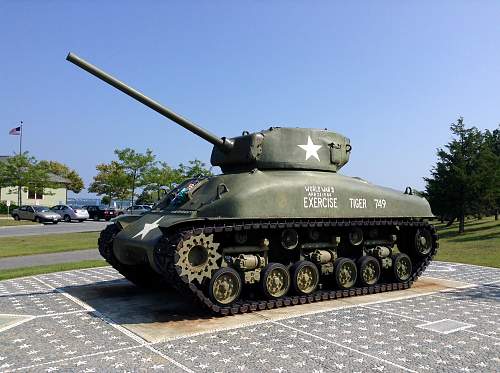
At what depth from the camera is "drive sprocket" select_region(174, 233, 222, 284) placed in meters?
8.42

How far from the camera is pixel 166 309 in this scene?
9.70 m

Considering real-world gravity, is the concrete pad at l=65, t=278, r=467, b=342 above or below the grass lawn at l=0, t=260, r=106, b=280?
below

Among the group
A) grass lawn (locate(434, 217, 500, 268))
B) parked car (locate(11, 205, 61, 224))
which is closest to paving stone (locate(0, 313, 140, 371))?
grass lawn (locate(434, 217, 500, 268))

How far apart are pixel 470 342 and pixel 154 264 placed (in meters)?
5.58

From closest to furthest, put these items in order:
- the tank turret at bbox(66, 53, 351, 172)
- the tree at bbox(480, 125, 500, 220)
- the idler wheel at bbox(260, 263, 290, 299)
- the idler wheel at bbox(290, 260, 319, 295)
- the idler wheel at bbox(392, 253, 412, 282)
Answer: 1. the idler wheel at bbox(260, 263, 290, 299)
2. the idler wheel at bbox(290, 260, 319, 295)
3. the tank turret at bbox(66, 53, 351, 172)
4. the idler wheel at bbox(392, 253, 412, 282)
5. the tree at bbox(480, 125, 500, 220)

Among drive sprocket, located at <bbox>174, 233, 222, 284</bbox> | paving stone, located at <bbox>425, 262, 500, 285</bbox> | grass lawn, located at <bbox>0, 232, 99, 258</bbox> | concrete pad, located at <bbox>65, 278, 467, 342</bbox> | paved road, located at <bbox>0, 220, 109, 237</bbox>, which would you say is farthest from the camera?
paved road, located at <bbox>0, 220, 109, 237</bbox>

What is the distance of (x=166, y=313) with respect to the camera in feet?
30.7

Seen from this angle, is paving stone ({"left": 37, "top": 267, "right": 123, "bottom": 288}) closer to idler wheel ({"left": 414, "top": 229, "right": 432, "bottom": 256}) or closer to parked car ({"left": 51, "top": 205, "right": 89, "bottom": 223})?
idler wheel ({"left": 414, "top": 229, "right": 432, "bottom": 256})

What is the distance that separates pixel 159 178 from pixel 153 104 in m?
33.6

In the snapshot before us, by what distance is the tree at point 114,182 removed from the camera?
46062 millimetres

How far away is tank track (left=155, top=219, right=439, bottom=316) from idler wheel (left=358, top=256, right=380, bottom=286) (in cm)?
18

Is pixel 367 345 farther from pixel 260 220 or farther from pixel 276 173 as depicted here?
pixel 276 173

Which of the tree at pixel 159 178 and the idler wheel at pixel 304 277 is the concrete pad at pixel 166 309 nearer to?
the idler wheel at pixel 304 277

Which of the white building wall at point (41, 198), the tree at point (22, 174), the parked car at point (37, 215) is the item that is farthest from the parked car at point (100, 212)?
the white building wall at point (41, 198)
